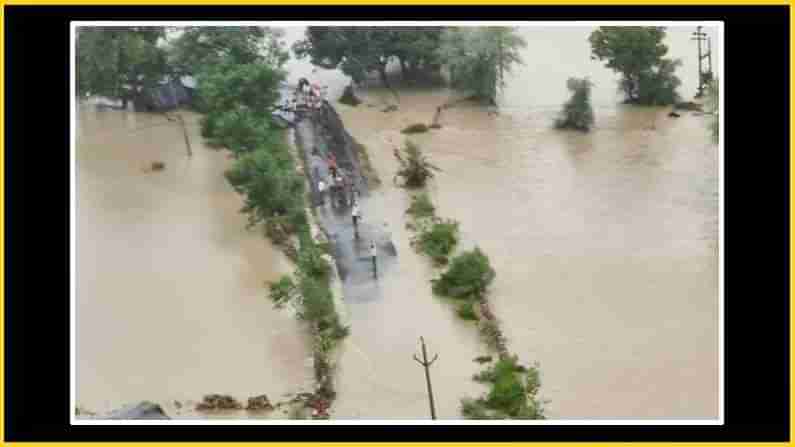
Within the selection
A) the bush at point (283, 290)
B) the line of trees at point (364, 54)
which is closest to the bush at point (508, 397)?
the bush at point (283, 290)

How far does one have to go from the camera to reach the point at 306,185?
75.6 ft

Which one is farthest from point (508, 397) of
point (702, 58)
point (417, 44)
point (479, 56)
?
point (702, 58)

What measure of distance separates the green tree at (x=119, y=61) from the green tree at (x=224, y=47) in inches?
16.8

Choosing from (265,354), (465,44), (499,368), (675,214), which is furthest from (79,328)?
(465,44)

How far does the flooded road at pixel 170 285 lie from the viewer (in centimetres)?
1752

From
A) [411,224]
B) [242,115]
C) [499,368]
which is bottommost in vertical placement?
[499,368]

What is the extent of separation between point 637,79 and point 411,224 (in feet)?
23.2

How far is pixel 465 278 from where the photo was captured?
63.8 feet

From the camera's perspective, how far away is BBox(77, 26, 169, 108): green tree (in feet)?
85.9

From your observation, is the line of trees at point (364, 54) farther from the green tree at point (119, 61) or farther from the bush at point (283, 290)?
the bush at point (283, 290)

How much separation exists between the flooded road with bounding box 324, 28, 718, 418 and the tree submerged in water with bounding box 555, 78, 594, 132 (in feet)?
0.82

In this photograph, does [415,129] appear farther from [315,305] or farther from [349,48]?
[315,305]

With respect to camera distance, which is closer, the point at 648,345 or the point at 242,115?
the point at 648,345

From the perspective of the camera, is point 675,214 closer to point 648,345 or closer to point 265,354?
point 648,345
